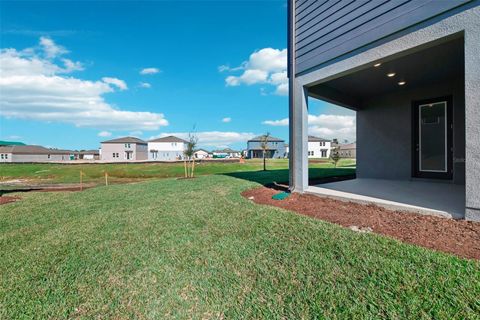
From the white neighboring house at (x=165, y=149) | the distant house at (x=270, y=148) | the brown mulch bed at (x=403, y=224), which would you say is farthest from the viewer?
the white neighboring house at (x=165, y=149)

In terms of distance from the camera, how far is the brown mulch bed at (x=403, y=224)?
8.18ft

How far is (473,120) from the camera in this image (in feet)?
9.51

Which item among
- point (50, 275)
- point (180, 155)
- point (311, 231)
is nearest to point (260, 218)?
point (311, 231)

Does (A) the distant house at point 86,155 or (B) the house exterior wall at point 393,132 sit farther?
(A) the distant house at point 86,155

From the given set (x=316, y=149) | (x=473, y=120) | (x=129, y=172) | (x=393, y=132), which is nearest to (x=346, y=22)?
(x=473, y=120)

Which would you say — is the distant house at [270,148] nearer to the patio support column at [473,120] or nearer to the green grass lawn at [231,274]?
the patio support column at [473,120]

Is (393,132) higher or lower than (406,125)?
lower

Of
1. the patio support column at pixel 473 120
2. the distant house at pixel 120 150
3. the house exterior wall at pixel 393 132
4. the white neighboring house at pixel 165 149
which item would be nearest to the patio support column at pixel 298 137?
the patio support column at pixel 473 120

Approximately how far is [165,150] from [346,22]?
196 feet

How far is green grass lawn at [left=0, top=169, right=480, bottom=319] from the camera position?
1.75 m

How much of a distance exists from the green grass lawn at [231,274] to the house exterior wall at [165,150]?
57215 millimetres

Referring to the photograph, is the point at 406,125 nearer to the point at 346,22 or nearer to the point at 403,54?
the point at 403,54

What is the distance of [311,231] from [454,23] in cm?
382

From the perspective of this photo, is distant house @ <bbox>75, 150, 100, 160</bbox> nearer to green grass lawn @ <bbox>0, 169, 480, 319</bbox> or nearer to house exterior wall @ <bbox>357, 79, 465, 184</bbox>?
green grass lawn @ <bbox>0, 169, 480, 319</bbox>
